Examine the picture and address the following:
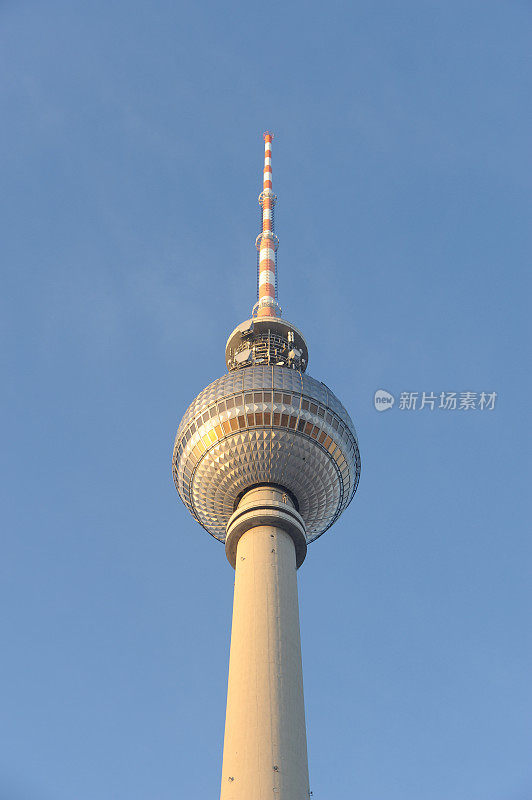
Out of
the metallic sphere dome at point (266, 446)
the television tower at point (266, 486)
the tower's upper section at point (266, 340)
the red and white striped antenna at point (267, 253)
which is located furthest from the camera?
the red and white striped antenna at point (267, 253)

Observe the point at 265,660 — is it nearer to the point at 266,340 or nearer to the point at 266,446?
the point at 266,446

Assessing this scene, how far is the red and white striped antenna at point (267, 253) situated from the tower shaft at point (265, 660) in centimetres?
1858

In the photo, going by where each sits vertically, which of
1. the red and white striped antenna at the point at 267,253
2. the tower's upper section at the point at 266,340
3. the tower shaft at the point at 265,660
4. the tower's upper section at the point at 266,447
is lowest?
the tower shaft at the point at 265,660

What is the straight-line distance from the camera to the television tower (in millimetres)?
44838

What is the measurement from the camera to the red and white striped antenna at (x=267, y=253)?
2694 inches

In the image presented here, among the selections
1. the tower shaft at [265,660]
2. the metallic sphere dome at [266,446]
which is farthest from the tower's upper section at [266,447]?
the tower shaft at [265,660]

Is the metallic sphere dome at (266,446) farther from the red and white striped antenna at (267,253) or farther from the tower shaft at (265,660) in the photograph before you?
the red and white striped antenna at (267,253)

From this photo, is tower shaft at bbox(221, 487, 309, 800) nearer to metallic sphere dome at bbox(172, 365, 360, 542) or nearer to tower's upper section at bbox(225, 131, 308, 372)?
metallic sphere dome at bbox(172, 365, 360, 542)

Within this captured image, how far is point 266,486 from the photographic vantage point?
55.2 m

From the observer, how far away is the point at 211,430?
2208 inches

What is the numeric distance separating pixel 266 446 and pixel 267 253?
23.8 meters

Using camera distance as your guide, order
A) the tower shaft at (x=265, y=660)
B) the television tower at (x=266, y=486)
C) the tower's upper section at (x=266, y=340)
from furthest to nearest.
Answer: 1. the tower's upper section at (x=266, y=340)
2. the television tower at (x=266, y=486)
3. the tower shaft at (x=265, y=660)

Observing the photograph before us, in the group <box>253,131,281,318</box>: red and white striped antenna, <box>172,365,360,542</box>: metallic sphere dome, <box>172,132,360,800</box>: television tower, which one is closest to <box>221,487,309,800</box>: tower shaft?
<box>172,132,360,800</box>: television tower

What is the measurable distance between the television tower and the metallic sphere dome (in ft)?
0.23
